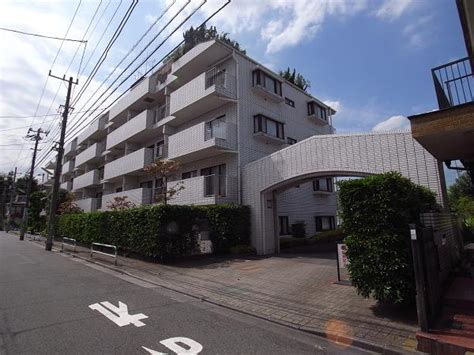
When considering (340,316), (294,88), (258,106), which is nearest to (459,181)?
(294,88)

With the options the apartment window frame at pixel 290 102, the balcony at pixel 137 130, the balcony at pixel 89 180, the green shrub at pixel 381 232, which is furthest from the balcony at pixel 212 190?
the balcony at pixel 89 180

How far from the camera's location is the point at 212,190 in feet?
54.6

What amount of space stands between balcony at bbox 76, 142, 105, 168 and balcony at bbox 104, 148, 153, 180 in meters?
5.72

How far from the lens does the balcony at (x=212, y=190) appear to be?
16.1m

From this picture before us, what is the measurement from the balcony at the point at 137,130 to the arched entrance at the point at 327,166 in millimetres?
10248

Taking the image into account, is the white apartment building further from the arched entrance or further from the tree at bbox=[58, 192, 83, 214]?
the tree at bbox=[58, 192, 83, 214]

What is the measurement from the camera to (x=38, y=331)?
5.16 m

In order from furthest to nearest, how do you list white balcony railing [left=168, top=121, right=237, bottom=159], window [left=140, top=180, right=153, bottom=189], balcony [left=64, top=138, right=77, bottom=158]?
1. balcony [left=64, top=138, right=77, bottom=158]
2. window [left=140, top=180, right=153, bottom=189]
3. white balcony railing [left=168, top=121, right=237, bottom=159]

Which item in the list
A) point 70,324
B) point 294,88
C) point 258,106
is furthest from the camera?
point 294,88

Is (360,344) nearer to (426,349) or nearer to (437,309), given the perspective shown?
(426,349)

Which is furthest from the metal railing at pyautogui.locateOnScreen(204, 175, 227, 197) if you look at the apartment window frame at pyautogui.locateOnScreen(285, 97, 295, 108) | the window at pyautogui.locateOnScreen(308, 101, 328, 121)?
the window at pyautogui.locateOnScreen(308, 101, 328, 121)

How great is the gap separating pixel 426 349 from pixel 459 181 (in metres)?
40.8

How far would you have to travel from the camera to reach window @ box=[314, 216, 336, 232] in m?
23.1

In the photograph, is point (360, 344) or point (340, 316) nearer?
point (360, 344)
